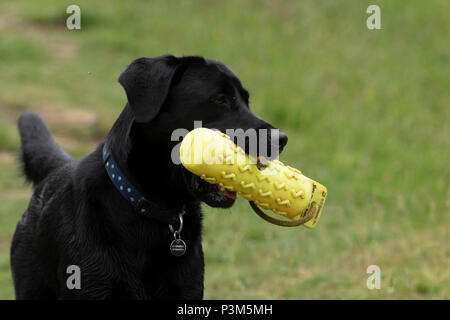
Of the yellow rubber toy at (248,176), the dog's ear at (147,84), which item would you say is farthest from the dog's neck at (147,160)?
the yellow rubber toy at (248,176)

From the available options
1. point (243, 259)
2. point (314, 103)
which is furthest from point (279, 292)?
point (314, 103)

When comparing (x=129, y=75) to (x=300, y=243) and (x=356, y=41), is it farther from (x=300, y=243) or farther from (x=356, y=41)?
(x=356, y=41)

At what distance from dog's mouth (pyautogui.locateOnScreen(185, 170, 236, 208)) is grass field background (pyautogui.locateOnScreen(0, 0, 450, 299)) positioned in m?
2.02

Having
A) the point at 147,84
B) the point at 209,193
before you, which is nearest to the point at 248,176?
the point at 209,193

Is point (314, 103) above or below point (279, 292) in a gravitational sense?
above

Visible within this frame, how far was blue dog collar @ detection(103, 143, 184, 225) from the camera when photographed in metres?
3.55

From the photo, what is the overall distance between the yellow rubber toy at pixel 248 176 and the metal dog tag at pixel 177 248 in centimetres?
37

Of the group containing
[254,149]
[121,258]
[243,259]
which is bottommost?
[243,259]

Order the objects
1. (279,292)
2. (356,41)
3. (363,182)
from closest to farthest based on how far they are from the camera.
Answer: (279,292)
(363,182)
(356,41)

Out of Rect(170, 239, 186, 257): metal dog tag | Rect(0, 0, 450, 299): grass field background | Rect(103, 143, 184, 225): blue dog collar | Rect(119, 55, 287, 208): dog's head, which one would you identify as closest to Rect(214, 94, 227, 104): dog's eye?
Rect(119, 55, 287, 208): dog's head

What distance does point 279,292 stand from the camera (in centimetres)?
558

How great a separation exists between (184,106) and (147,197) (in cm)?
50

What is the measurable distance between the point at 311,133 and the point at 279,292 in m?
4.14

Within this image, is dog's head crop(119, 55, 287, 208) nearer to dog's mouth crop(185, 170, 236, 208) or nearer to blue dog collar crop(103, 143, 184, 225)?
dog's mouth crop(185, 170, 236, 208)
